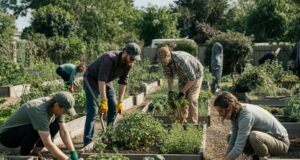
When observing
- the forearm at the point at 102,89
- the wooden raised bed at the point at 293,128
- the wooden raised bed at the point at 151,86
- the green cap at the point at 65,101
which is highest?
the green cap at the point at 65,101

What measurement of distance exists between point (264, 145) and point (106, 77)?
2.53 meters

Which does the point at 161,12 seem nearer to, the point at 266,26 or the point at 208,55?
the point at 266,26

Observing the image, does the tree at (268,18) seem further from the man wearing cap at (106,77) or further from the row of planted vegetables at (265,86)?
the man wearing cap at (106,77)

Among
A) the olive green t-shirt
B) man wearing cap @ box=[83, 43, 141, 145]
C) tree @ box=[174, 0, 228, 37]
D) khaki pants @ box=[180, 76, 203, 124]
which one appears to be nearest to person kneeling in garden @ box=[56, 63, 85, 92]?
khaki pants @ box=[180, 76, 203, 124]

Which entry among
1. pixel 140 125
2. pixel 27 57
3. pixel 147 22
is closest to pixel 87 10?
pixel 147 22

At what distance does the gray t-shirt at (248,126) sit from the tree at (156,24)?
29.3m

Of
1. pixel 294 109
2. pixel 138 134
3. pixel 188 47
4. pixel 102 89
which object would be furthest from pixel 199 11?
pixel 138 134

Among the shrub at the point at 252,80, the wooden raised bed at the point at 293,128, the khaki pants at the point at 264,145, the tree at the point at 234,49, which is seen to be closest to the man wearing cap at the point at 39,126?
the khaki pants at the point at 264,145

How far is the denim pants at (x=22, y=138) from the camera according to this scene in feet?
21.1

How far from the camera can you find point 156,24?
117 ft

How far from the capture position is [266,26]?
30078 millimetres

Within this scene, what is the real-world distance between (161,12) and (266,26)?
7982mm

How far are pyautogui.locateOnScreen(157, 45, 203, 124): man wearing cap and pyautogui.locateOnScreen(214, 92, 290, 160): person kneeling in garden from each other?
88.2 inches

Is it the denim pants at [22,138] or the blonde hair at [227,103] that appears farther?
the denim pants at [22,138]
